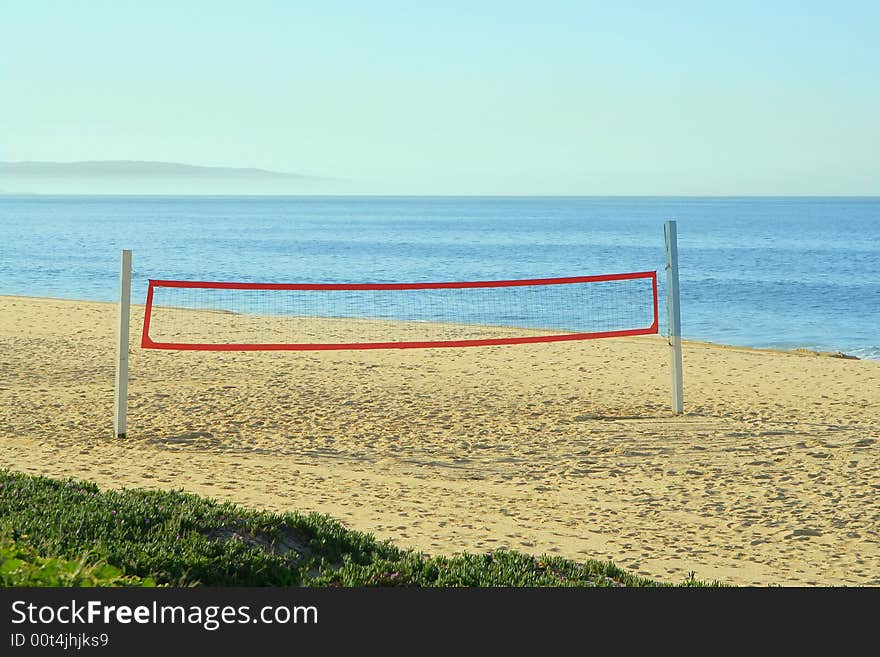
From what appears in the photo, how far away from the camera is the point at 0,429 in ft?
29.6

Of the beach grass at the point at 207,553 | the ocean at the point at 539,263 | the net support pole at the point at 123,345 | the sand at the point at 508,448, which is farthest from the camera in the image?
the ocean at the point at 539,263

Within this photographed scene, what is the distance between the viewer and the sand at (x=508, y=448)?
624cm

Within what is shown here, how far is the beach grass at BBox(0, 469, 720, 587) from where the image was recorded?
4.28 metres

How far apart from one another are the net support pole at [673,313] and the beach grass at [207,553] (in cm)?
483

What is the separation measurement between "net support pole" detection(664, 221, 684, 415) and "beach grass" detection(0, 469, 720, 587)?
4831 millimetres

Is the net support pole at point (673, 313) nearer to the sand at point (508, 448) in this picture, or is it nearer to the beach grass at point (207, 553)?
the sand at point (508, 448)

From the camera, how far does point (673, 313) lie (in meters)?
9.90

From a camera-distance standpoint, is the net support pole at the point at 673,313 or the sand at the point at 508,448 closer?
the sand at the point at 508,448

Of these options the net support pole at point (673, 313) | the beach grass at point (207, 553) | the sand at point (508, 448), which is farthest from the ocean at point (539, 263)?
the beach grass at point (207, 553)

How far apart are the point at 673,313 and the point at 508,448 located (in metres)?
2.41

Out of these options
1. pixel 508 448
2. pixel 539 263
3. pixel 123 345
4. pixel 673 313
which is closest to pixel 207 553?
pixel 508 448

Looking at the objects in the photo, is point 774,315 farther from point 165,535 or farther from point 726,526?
point 165,535

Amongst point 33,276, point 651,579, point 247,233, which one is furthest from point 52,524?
point 247,233

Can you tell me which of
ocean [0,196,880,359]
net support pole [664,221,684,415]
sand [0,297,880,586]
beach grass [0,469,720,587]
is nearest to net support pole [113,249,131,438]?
sand [0,297,880,586]
